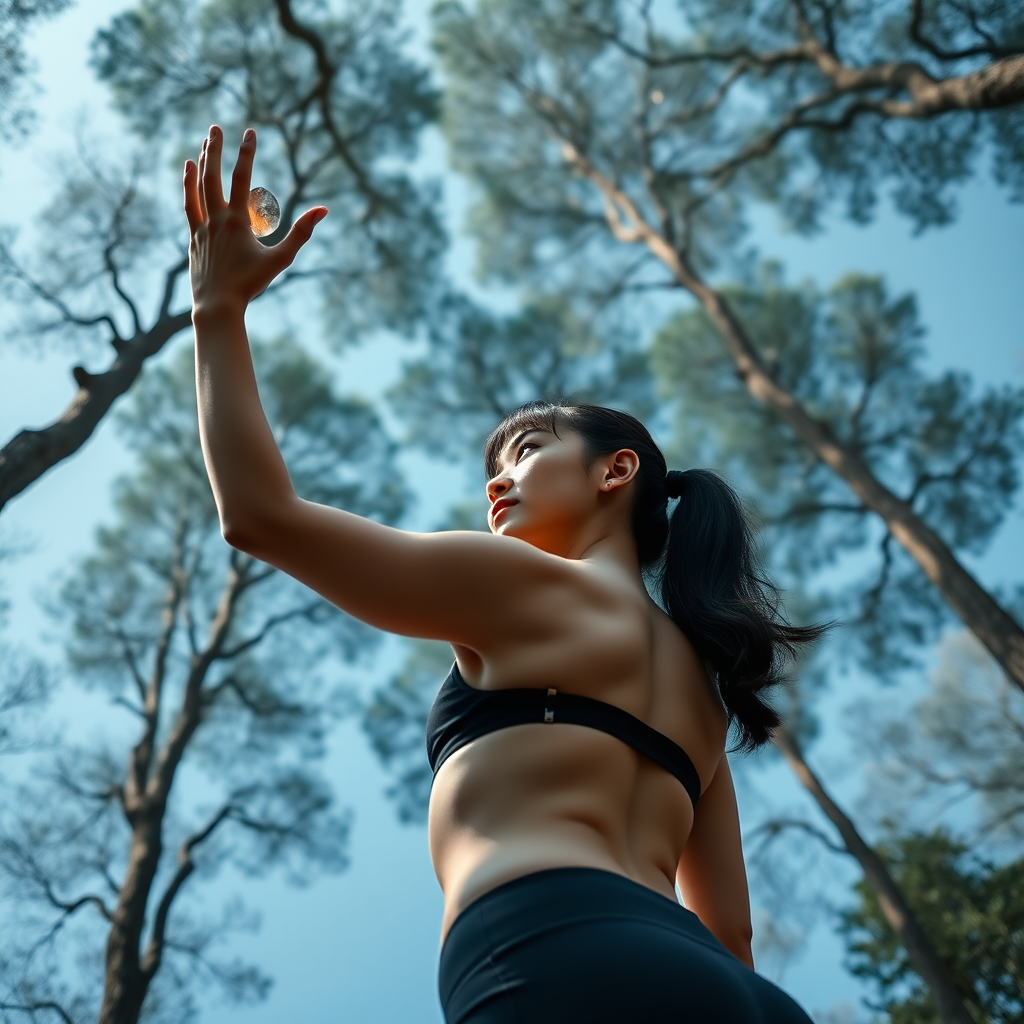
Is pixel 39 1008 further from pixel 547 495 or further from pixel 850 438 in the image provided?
pixel 850 438

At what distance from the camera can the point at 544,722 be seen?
1.06 m

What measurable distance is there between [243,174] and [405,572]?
502 mm

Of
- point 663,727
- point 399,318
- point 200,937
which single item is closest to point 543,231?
point 399,318

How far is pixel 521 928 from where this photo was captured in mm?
899

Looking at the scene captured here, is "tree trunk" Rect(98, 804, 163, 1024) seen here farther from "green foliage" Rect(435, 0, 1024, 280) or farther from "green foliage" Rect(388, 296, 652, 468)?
"green foliage" Rect(435, 0, 1024, 280)

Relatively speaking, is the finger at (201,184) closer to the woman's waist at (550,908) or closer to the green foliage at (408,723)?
the woman's waist at (550,908)

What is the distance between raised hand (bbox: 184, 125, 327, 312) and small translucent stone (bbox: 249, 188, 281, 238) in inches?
1.8

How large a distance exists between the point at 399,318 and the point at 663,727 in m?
8.46

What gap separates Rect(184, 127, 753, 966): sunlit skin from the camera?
101 centimetres

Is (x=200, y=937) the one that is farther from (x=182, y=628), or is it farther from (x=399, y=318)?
(x=399, y=318)

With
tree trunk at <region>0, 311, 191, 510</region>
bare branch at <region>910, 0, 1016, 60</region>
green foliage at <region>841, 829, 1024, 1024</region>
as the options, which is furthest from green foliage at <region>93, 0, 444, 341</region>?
green foliage at <region>841, 829, 1024, 1024</region>

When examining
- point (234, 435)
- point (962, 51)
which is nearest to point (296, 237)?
point (234, 435)

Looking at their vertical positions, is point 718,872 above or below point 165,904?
below

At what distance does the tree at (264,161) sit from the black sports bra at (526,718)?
150 inches
